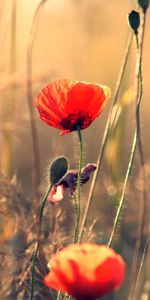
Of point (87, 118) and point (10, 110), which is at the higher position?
point (87, 118)

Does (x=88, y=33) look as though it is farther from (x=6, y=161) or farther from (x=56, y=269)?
(x=56, y=269)

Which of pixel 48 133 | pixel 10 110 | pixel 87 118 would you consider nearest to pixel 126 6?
pixel 48 133

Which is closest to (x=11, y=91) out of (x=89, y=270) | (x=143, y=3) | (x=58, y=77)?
(x=58, y=77)

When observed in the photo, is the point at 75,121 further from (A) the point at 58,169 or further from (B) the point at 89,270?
(B) the point at 89,270

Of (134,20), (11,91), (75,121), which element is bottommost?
(11,91)

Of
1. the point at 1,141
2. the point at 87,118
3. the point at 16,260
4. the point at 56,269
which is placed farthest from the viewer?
the point at 1,141

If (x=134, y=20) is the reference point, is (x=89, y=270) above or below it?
below

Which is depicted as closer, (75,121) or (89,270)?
(89,270)

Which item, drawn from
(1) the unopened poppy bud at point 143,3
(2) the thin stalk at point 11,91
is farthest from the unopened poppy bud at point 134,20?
(2) the thin stalk at point 11,91
